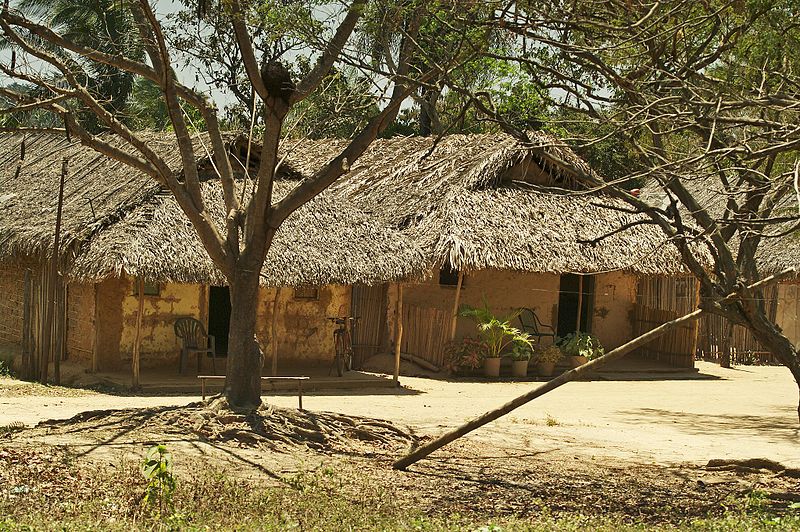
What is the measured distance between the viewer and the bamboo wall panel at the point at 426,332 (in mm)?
17828

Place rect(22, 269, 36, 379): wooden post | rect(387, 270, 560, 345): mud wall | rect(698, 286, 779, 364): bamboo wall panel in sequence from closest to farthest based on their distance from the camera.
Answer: rect(22, 269, 36, 379): wooden post, rect(387, 270, 560, 345): mud wall, rect(698, 286, 779, 364): bamboo wall panel

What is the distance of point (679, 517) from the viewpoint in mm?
8062

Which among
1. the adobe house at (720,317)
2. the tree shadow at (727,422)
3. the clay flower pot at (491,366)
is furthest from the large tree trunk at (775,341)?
the adobe house at (720,317)

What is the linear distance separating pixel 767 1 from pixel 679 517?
392 centimetres

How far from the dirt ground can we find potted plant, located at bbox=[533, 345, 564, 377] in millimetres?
3213

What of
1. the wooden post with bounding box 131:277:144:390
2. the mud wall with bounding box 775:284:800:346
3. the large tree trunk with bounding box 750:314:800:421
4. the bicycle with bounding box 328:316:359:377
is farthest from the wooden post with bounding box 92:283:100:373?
the mud wall with bounding box 775:284:800:346

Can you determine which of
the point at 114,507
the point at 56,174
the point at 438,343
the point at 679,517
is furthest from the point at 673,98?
the point at 56,174

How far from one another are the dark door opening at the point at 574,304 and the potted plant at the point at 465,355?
2318 millimetres

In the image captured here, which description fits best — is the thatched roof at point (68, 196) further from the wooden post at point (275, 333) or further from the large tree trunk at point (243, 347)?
the large tree trunk at point (243, 347)

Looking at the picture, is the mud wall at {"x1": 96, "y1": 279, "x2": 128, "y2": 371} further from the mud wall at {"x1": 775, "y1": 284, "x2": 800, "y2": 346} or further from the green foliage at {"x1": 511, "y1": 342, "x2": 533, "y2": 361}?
the mud wall at {"x1": 775, "y1": 284, "x2": 800, "y2": 346}

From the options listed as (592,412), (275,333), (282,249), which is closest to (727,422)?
(592,412)

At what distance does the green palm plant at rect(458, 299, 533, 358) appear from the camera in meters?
17.4

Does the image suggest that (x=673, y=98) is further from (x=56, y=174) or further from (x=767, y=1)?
(x=56, y=174)

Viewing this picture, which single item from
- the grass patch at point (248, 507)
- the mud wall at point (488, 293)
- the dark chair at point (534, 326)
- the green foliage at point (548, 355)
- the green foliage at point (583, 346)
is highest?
the mud wall at point (488, 293)
